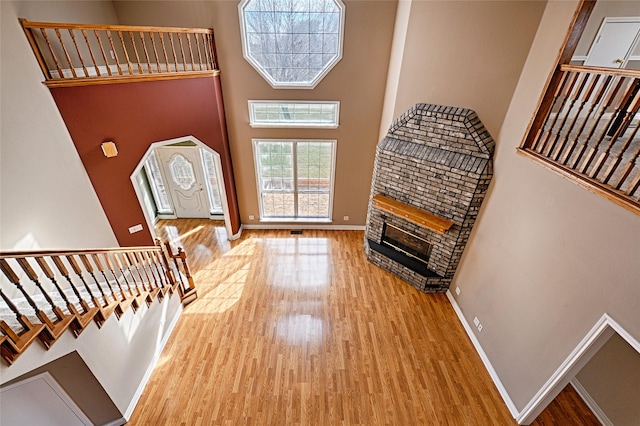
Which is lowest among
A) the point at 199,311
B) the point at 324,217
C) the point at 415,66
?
the point at 199,311

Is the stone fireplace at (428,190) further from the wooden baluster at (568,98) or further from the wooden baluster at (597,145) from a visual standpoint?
the wooden baluster at (597,145)

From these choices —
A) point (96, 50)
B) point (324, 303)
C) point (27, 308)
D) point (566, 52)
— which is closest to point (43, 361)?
point (27, 308)

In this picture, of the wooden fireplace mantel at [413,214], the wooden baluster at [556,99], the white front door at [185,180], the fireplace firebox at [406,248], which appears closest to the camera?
the wooden baluster at [556,99]

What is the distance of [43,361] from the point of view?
1.98 meters

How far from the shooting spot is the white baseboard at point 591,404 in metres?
3.13

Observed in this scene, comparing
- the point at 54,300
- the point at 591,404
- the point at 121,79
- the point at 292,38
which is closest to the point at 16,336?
Answer: the point at 54,300

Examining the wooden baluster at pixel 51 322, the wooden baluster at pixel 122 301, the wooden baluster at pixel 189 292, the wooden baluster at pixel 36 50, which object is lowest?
the wooden baluster at pixel 189 292

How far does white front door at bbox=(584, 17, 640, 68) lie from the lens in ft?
10.3

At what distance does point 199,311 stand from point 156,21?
459cm

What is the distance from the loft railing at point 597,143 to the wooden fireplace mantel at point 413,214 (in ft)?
4.51

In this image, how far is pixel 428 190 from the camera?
166 inches

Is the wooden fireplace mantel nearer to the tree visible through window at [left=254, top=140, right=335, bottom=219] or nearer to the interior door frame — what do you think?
the tree visible through window at [left=254, top=140, right=335, bottom=219]

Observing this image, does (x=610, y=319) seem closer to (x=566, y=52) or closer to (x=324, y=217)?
(x=566, y=52)

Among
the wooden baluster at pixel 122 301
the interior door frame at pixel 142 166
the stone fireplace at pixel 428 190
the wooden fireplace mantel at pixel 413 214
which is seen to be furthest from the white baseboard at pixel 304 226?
the wooden baluster at pixel 122 301
